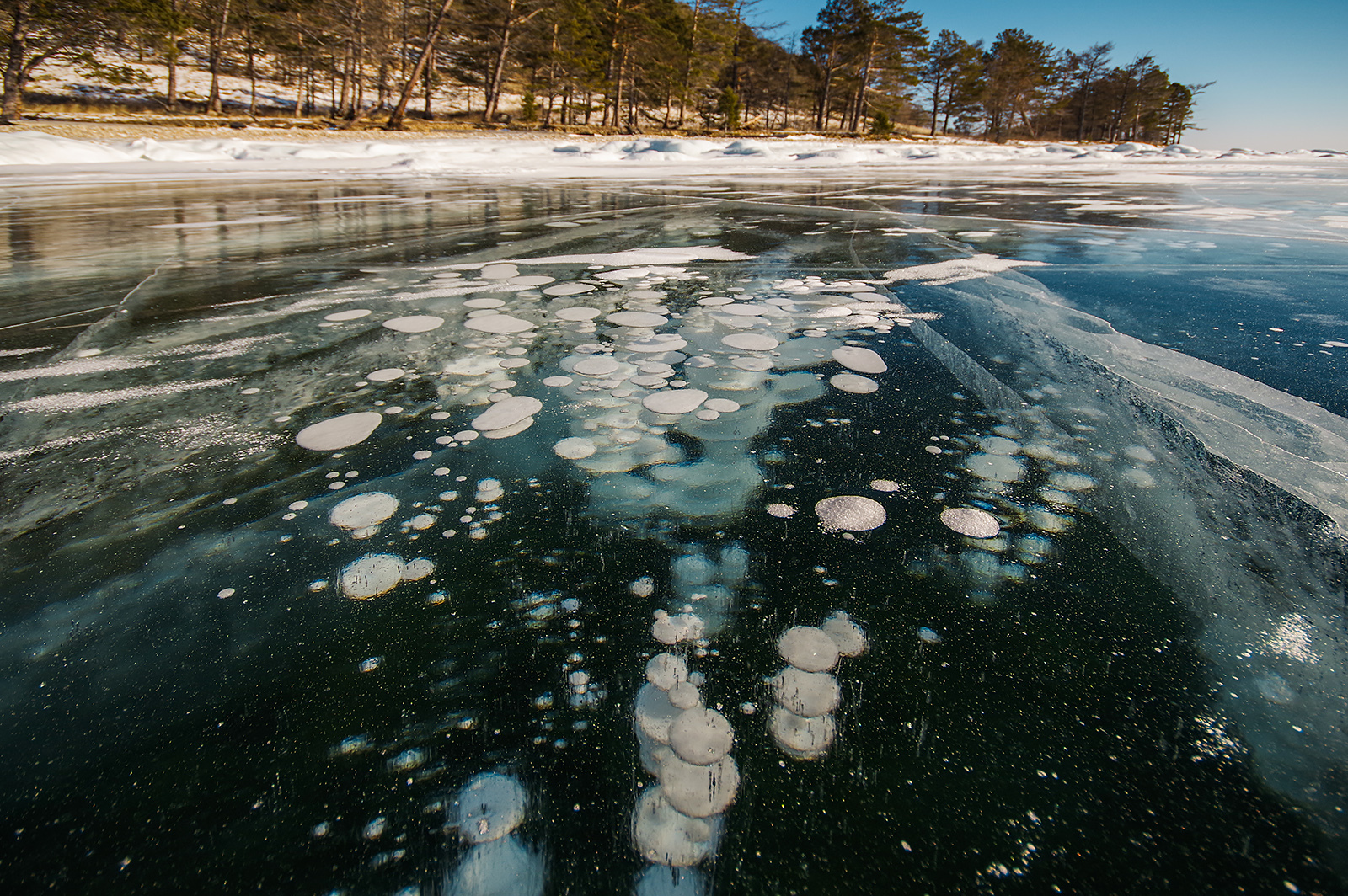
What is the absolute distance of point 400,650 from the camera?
920 mm

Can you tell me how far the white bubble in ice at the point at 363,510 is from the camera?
1234mm

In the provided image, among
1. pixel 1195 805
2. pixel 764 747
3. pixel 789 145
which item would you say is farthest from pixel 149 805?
pixel 789 145

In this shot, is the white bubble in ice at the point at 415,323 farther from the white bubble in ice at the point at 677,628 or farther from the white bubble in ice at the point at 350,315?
the white bubble in ice at the point at 677,628

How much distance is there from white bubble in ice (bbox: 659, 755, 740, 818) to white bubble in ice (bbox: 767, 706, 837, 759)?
77mm

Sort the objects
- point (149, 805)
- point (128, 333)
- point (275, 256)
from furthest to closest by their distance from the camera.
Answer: point (275, 256) → point (128, 333) → point (149, 805)

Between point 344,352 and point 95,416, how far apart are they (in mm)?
701

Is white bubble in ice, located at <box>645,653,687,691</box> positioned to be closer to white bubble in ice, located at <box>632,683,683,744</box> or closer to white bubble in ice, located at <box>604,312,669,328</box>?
white bubble in ice, located at <box>632,683,683,744</box>

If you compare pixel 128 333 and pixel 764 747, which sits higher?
pixel 128 333

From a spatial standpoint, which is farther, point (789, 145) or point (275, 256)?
point (789, 145)

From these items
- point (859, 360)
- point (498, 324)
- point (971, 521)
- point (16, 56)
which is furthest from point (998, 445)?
point (16, 56)

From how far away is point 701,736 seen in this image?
2.60ft

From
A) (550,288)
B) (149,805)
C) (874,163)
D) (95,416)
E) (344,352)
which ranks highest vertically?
(874,163)

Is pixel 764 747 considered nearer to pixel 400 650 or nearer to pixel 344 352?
pixel 400 650

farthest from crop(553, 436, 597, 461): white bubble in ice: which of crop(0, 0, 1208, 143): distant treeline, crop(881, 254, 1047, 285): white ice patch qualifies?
crop(0, 0, 1208, 143): distant treeline
